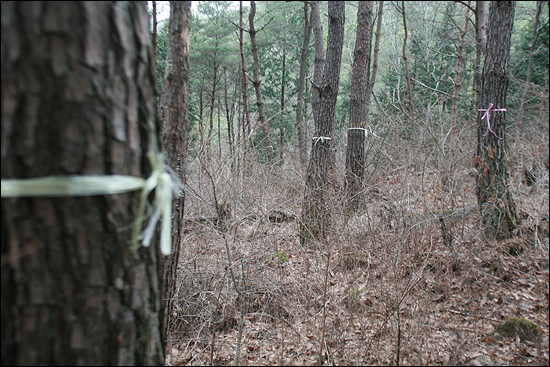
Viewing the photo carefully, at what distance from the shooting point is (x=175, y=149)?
2.23m

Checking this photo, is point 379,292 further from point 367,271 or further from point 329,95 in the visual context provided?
point 329,95

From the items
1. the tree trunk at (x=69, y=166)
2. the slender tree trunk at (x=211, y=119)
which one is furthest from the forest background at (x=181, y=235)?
the slender tree trunk at (x=211, y=119)

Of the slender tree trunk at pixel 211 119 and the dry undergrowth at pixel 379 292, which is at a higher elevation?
the slender tree trunk at pixel 211 119

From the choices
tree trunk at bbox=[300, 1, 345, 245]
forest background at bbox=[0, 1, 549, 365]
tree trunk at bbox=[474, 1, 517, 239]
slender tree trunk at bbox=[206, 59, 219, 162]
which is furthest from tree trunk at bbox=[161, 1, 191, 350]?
tree trunk at bbox=[474, 1, 517, 239]

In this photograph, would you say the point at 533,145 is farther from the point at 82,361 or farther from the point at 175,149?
the point at 82,361

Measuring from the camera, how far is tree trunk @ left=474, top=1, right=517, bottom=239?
392cm

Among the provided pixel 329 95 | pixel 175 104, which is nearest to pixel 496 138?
pixel 329 95

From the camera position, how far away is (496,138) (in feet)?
13.3

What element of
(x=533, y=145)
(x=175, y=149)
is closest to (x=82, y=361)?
(x=175, y=149)

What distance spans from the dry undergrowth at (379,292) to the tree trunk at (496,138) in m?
0.21

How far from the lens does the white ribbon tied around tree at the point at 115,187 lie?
86cm

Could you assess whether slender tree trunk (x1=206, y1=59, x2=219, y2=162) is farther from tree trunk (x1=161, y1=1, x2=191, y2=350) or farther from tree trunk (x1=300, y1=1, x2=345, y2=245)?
tree trunk (x1=161, y1=1, x2=191, y2=350)

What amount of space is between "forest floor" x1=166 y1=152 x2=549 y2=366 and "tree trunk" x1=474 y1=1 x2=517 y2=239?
196 millimetres

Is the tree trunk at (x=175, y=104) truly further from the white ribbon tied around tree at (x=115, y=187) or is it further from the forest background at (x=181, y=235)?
the white ribbon tied around tree at (x=115, y=187)
